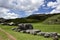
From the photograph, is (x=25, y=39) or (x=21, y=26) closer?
(x=25, y=39)

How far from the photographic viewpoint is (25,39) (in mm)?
24188

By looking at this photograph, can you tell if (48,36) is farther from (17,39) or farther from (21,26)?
(21,26)

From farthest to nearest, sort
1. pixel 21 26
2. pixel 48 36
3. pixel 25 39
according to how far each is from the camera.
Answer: pixel 21 26 < pixel 48 36 < pixel 25 39

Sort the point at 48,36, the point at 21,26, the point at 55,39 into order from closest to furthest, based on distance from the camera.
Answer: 1. the point at 55,39
2. the point at 48,36
3. the point at 21,26

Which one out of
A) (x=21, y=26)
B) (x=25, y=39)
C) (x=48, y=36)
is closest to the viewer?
(x=25, y=39)

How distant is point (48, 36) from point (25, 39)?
5.72 metres

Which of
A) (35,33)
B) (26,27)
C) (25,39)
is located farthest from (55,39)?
(26,27)

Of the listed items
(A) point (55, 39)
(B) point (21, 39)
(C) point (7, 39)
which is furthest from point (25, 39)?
(A) point (55, 39)

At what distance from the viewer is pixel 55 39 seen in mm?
21047

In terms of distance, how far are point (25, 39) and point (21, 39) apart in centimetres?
67

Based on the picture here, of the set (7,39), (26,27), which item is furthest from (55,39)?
(26,27)

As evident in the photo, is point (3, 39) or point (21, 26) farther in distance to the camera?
point (21, 26)

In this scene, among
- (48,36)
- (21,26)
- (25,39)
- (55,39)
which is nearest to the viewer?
(55,39)

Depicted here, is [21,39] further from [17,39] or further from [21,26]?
[21,26]
